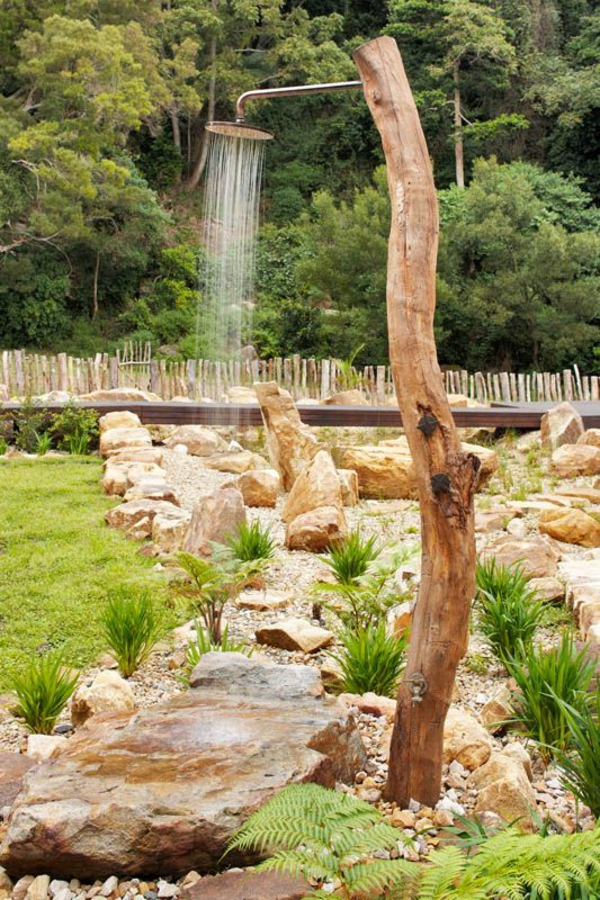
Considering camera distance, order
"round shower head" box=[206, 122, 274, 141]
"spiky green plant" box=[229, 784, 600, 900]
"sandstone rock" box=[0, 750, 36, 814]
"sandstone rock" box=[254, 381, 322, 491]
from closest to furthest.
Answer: "spiky green plant" box=[229, 784, 600, 900]
"sandstone rock" box=[0, 750, 36, 814]
"round shower head" box=[206, 122, 274, 141]
"sandstone rock" box=[254, 381, 322, 491]

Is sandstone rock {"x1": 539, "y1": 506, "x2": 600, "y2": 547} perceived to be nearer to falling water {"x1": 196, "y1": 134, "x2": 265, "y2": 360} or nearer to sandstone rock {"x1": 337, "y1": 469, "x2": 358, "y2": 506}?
sandstone rock {"x1": 337, "y1": 469, "x2": 358, "y2": 506}

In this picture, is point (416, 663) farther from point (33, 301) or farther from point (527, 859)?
point (33, 301)

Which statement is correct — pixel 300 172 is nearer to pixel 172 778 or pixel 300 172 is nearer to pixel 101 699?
pixel 101 699

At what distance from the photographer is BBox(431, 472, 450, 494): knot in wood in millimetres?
2166

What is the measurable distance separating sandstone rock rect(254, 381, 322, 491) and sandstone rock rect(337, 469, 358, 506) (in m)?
0.48

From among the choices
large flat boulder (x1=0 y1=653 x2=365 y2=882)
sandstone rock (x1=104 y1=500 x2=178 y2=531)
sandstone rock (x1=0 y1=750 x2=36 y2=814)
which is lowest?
sandstone rock (x1=0 y1=750 x2=36 y2=814)

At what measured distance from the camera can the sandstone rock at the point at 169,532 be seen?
16.5 feet

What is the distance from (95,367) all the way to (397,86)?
1127cm

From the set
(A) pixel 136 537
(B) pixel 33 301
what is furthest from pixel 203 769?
(B) pixel 33 301

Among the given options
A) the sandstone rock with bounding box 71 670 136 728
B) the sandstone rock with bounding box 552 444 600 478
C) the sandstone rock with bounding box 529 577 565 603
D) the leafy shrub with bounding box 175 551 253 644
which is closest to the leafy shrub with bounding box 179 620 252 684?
the leafy shrub with bounding box 175 551 253 644

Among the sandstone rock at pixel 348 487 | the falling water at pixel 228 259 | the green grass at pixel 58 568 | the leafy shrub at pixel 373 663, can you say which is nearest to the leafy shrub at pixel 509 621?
the leafy shrub at pixel 373 663

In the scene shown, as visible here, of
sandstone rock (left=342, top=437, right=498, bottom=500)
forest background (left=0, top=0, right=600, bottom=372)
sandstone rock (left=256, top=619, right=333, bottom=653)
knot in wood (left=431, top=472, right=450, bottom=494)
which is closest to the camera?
knot in wood (left=431, top=472, right=450, bottom=494)

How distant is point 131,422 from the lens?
9008mm

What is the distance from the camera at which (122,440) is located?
8172 mm
